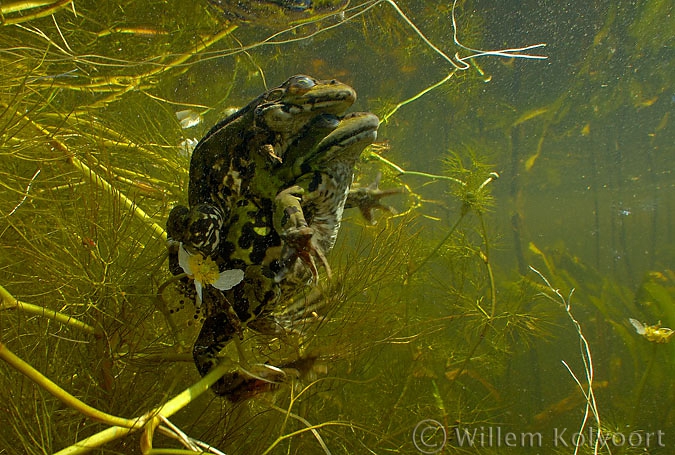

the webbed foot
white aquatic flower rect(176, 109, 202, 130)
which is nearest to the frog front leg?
the webbed foot

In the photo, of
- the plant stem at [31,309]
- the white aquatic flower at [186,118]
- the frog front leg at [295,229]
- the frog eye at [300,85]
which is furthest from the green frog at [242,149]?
the white aquatic flower at [186,118]

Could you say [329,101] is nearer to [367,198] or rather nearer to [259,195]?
[259,195]

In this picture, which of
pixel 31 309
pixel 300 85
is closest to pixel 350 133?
pixel 300 85

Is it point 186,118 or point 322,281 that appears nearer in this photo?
point 322,281

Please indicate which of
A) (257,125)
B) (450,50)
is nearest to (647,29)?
(450,50)

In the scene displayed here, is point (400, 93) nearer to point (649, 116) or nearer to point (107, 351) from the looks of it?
point (107, 351)
